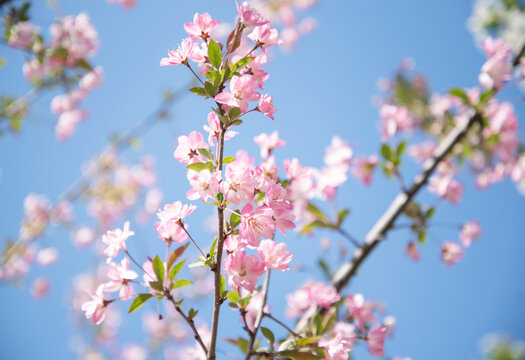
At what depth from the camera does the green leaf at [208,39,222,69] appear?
75 centimetres

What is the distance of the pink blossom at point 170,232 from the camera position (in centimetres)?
83

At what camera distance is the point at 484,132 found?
2039mm

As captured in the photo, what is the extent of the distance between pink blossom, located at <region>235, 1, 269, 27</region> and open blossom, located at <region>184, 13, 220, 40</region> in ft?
0.31

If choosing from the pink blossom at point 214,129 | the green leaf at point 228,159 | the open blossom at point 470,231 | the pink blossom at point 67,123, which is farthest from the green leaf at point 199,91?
the pink blossom at point 67,123

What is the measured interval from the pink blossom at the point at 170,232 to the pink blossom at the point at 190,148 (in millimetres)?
173

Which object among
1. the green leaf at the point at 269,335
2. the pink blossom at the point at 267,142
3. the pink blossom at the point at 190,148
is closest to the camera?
the pink blossom at the point at 190,148

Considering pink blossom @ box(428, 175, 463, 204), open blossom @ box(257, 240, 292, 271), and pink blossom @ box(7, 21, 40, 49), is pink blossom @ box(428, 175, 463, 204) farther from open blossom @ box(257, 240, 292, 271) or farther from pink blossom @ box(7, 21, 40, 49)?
pink blossom @ box(7, 21, 40, 49)

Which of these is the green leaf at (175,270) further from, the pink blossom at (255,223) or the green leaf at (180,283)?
the pink blossom at (255,223)

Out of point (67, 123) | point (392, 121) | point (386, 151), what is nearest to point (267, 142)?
point (386, 151)

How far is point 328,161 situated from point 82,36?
8.24 feet

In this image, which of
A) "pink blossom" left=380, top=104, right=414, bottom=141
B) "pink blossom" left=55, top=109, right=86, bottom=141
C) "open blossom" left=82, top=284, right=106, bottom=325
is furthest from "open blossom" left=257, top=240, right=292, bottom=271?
"pink blossom" left=55, top=109, right=86, bottom=141

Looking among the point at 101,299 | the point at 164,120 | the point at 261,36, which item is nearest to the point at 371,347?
the point at 101,299

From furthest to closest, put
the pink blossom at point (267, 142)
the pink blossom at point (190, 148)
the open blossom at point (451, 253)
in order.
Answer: the open blossom at point (451, 253), the pink blossom at point (267, 142), the pink blossom at point (190, 148)

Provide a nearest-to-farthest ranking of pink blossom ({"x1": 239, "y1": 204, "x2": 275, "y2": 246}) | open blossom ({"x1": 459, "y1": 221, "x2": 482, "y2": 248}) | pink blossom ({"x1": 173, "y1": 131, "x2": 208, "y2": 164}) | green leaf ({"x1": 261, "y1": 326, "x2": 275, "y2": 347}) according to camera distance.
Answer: pink blossom ({"x1": 239, "y1": 204, "x2": 275, "y2": 246})
pink blossom ({"x1": 173, "y1": 131, "x2": 208, "y2": 164})
green leaf ({"x1": 261, "y1": 326, "x2": 275, "y2": 347})
open blossom ({"x1": 459, "y1": 221, "x2": 482, "y2": 248})
